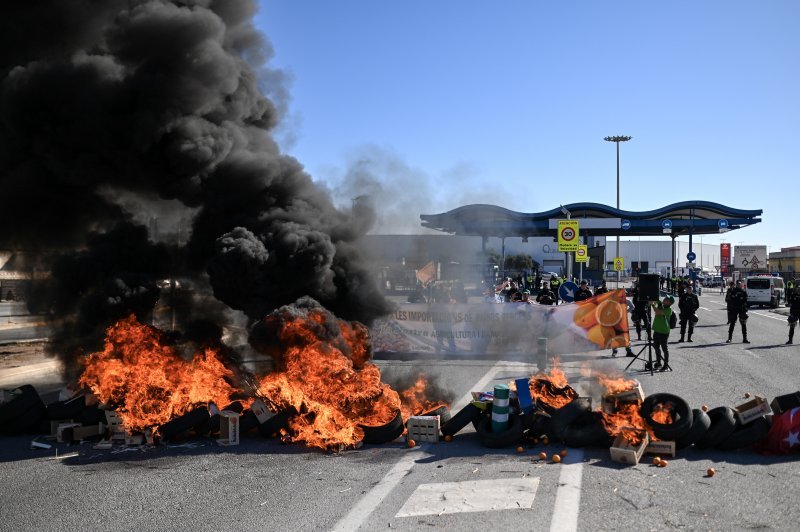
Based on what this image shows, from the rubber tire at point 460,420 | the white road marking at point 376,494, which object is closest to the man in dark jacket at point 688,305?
the rubber tire at point 460,420

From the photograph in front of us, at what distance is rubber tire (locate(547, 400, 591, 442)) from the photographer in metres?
7.16

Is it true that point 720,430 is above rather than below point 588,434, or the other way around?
above

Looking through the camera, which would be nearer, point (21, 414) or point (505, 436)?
point (505, 436)

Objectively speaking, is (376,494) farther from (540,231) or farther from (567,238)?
(540,231)

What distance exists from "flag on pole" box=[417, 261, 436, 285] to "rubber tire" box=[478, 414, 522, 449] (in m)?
9.10

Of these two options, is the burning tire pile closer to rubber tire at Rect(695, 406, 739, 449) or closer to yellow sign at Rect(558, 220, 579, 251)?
rubber tire at Rect(695, 406, 739, 449)

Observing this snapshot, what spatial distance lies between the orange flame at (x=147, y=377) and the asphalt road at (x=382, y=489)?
59cm

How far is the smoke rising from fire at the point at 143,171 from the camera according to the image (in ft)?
30.0

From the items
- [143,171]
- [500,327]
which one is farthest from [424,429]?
[500,327]

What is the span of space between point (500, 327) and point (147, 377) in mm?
8712

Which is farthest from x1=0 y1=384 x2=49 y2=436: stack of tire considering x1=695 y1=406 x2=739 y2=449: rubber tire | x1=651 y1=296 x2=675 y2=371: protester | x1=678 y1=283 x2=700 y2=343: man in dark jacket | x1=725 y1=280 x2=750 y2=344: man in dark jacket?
x1=725 y1=280 x2=750 y2=344: man in dark jacket

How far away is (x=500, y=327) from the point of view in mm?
14812

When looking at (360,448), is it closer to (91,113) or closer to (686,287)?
(91,113)

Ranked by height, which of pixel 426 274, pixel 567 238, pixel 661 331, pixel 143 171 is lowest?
pixel 661 331
